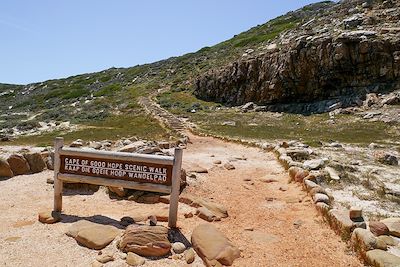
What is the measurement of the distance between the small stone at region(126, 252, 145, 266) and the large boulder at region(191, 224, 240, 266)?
1.25 meters

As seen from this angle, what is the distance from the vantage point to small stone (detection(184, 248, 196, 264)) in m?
7.30

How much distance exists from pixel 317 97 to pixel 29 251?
1820 inches

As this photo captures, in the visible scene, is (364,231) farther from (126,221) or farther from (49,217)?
(49,217)

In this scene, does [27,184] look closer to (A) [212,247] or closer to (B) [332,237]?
(A) [212,247]

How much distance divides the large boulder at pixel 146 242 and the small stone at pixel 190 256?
A: 0.42 meters

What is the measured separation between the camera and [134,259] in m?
7.17

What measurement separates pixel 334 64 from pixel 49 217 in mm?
44050

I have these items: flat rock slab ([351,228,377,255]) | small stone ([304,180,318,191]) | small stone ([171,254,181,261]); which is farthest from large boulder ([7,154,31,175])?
flat rock slab ([351,228,377,255])

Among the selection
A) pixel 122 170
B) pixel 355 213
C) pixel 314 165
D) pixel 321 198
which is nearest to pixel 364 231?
pixel 355 213

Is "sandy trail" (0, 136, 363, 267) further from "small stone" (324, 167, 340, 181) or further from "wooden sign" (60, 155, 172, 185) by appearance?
"small stone" (324, 167, 340, 181)

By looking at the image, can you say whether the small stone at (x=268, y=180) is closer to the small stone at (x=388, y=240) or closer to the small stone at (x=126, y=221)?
the small stone at (x=388, y=240)

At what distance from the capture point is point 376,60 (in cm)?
4272

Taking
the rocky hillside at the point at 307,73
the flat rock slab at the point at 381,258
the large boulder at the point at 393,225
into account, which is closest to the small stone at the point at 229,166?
the large boulder at the point at 393,225

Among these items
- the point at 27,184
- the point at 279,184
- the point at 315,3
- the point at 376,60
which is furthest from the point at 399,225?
the point at 315,3
